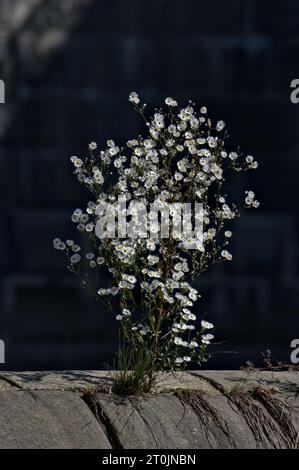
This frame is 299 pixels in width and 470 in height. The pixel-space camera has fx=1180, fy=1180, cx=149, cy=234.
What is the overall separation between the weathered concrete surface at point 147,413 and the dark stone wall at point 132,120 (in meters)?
2.87

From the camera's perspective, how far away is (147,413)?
11.5 ft

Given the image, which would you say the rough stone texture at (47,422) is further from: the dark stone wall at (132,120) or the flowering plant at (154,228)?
the dark stone wall at (132,120)

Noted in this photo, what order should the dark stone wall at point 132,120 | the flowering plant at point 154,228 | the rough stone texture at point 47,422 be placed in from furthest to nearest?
1. the dark stone wall at point 132,120
2. the flowering plant at point 154,228
3. the rough stone texture at point 47,422

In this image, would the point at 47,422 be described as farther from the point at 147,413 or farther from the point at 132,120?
the point at 132,120

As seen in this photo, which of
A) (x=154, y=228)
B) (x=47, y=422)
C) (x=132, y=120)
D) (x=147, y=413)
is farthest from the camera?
(x=132, y=120)

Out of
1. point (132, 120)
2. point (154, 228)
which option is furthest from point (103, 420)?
point (132, 120)

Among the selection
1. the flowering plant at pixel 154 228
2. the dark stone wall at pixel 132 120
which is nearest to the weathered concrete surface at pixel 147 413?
the flowering plant at pixel 154 228

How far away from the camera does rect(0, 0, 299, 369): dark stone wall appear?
22.1 feet

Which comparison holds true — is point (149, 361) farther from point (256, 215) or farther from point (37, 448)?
point (256, 215)

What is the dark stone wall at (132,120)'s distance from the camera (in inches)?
265

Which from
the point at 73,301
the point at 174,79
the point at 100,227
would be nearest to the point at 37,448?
the point at 100,227

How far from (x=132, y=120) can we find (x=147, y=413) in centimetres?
352

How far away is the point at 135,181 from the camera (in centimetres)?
387

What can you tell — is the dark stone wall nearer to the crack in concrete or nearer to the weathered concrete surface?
the weathered concrete surface
